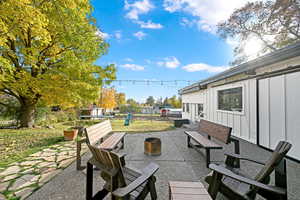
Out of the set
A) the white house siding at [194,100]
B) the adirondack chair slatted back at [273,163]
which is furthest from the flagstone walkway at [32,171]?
the white house siding at [194,100]

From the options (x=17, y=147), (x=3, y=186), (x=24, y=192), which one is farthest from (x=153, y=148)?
(x=17, y=147)

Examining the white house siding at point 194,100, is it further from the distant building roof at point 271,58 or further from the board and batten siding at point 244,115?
the distant building roof at point 271,58

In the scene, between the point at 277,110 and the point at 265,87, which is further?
the point at 265,87

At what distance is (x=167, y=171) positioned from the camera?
291cm

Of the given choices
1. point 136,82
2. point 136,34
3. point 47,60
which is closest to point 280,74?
point 47,60

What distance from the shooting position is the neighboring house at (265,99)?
3396 millimetres

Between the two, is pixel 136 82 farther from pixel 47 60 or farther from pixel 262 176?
pixel 262 176

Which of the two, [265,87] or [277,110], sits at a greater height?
[265,87]

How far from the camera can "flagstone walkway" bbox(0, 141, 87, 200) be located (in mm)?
2260

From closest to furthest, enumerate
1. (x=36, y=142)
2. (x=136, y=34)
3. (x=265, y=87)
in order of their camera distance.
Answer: (x=265, y=87), (x=36, y=142), (x=136, y=34)

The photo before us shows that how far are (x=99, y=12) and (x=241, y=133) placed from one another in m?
8.98

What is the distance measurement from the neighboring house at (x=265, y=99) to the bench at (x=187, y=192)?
344 cm

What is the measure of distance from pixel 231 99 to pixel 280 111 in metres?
2.16

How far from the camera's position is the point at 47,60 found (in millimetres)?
6535
